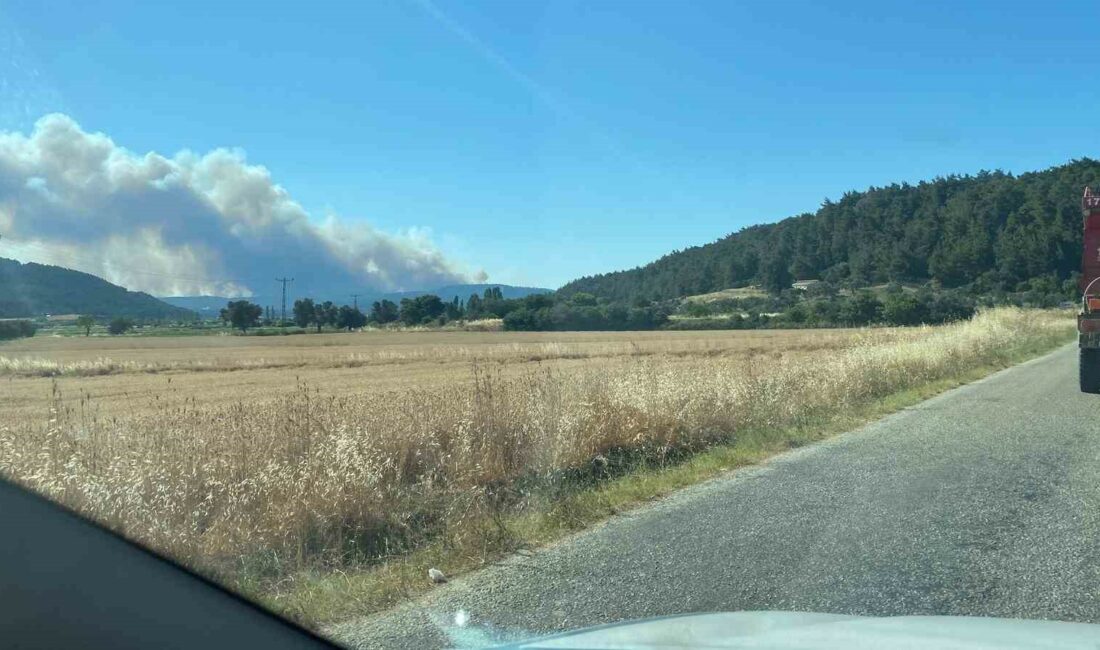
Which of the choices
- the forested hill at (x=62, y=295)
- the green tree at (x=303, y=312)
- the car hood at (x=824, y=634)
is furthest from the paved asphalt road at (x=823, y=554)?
the green tree at (x=303, y=312)

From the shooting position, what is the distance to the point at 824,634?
3.39 meters

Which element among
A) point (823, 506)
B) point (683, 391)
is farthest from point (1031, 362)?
point (823, 506)

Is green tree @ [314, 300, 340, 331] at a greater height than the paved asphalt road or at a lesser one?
greater

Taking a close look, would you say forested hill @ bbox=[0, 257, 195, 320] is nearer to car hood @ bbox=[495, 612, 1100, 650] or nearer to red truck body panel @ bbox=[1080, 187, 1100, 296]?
car hood @ bbox=[495, 612, 1100, 650]

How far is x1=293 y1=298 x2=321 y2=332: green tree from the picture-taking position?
6675cm

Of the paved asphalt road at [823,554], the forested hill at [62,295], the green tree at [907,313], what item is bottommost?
the paved asphalt road at [823,554]

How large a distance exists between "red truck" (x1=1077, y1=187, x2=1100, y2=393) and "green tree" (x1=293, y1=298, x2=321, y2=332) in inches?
2304

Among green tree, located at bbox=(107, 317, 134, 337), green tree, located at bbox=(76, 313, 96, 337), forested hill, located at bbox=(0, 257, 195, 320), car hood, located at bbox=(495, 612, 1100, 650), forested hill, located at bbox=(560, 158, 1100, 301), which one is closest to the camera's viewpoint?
car hood, located at bbox=(495, 612, 1100, 650)

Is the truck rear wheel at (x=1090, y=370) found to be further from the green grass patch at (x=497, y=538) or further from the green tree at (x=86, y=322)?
the green tree at (x=86, y=322)

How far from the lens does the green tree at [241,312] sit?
52281 mm

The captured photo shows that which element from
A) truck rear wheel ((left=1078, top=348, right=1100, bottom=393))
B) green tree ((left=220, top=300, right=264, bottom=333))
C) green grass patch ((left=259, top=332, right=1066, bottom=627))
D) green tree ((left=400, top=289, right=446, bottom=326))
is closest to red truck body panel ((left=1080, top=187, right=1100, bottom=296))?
truck rear wheel ((left=1078, top=348, right=1100, bottom=393))

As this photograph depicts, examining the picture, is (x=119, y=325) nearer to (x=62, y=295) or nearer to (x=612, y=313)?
(x=62, y=295)

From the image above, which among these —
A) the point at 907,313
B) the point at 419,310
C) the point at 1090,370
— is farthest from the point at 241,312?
the point at 907,313

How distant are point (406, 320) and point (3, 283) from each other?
6884 cm
